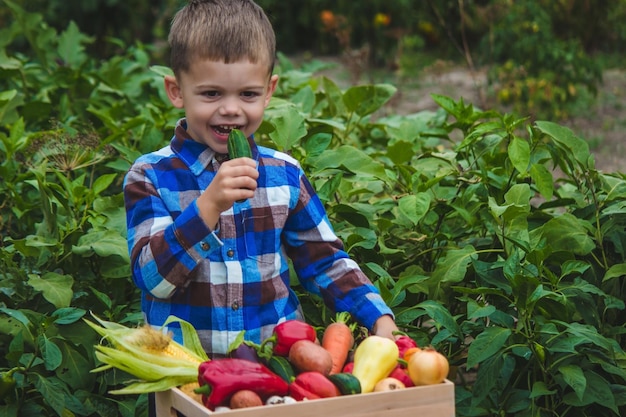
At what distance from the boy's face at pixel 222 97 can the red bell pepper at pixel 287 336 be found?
521mm

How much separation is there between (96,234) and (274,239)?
764 mm

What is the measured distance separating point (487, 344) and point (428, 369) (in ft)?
2.29

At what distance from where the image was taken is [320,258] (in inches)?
108

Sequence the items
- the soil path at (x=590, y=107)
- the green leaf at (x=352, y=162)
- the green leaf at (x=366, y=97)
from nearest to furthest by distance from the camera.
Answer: the green leaf at (x=352, y=162) → the green leaf at (x=366, y=97) → the soil path at (x=590, y=107)

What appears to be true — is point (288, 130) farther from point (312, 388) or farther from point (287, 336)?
point (312, 388)

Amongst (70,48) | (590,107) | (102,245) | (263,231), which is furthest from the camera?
(590,107)

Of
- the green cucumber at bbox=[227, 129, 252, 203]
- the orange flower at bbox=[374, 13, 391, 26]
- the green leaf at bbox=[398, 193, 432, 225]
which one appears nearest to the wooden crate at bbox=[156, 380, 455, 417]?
the green cucumber at bbox=[227, 129, 252, 203]

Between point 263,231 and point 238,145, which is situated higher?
point 238,145

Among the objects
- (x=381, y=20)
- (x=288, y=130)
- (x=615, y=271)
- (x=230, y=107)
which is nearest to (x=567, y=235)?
(x=615, y=271)

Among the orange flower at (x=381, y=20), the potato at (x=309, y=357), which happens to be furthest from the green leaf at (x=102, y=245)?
the orange flower at (x=381, y=20)

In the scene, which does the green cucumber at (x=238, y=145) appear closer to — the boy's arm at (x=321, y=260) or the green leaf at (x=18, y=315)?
the boy's arm at (x=321, y=260)

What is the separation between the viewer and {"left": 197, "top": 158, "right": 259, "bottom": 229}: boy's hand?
2.29 m

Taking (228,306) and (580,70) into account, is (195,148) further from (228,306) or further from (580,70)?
(580,70)

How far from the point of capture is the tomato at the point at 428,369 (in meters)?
2.13
